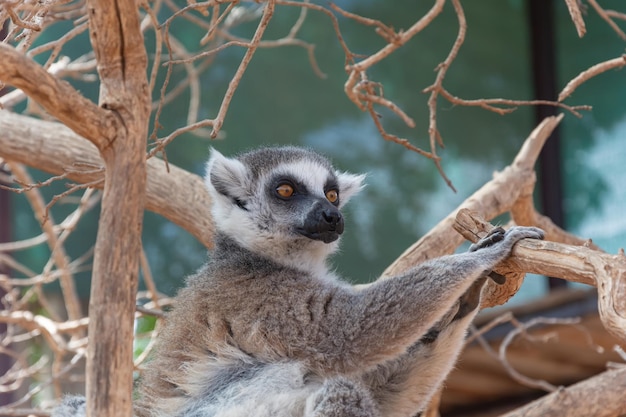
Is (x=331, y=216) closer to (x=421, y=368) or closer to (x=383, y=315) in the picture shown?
(x=383, y=315)

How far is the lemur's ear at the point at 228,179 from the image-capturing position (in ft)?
16.8

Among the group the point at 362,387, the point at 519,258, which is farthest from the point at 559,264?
the point at 362,387

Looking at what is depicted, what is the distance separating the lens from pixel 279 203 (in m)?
4.98

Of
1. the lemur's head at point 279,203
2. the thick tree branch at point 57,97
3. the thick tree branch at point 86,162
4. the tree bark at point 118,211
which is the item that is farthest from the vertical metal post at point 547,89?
the thick tree branch at point 57,97

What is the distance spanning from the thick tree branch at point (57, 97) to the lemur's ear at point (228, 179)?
5.96 feet

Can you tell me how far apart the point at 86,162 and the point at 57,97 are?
3024mm

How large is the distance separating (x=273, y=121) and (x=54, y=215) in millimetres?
2799

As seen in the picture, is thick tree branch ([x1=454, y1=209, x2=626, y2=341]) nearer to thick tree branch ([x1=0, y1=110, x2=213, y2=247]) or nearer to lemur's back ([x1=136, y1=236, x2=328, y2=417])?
lemur's back ([x1=136, y1=236, x2=328, y2=417])

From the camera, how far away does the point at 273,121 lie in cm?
1001

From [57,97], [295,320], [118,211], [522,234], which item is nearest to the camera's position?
[57,97]

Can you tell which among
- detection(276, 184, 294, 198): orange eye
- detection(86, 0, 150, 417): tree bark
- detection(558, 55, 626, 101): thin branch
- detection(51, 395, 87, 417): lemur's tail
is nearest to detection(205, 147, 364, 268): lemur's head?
detection(276, 184, 294, 198): orange eye

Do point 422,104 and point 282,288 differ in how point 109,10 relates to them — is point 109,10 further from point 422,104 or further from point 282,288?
point 422,104

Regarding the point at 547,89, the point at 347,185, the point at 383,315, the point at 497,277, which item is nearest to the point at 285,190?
the point at 347,185

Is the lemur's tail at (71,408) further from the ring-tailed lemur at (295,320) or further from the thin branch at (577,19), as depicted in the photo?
the thin branch at (577,19)
